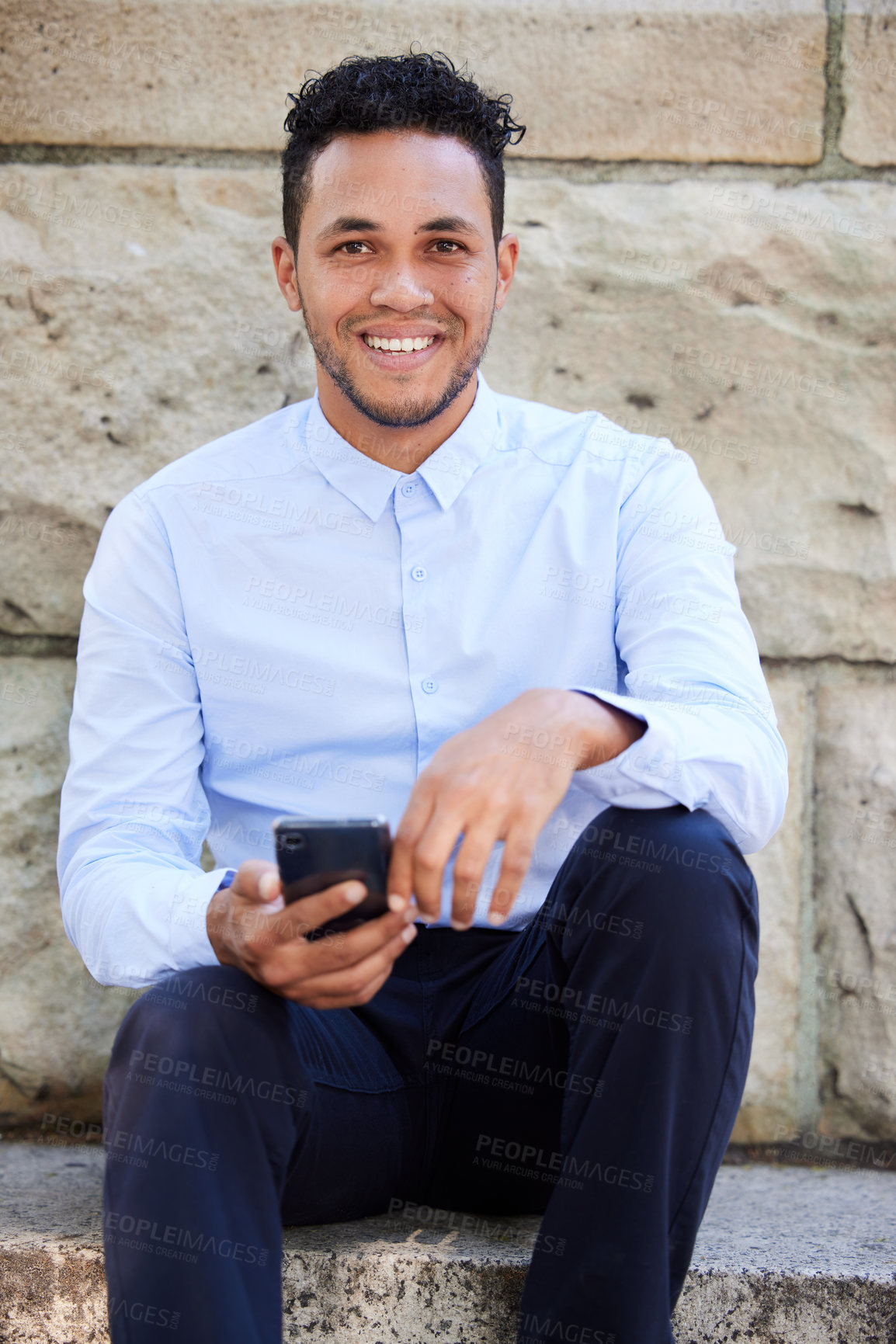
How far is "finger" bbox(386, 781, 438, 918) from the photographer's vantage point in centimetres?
101

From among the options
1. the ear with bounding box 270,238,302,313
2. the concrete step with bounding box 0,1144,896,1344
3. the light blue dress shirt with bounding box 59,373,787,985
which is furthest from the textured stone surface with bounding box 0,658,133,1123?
the ear with bounding box 270,238,302,313

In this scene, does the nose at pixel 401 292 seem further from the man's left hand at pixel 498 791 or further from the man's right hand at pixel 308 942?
the man's right hand at pixel 308 942

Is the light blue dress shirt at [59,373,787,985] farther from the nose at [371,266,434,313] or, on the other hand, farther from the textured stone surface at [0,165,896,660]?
the textured stone surface at [0,165,896,660]

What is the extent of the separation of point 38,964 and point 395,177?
1295mm

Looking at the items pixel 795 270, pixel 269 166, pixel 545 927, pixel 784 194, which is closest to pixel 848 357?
pixel 795 270

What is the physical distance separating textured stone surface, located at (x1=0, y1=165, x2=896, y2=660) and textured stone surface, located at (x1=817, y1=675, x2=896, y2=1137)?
0.12 metres

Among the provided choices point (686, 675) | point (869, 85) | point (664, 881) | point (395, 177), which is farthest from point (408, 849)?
point (869, 85)

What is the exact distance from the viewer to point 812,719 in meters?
1.81

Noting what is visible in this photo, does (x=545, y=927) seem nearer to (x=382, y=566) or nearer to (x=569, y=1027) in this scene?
(x=569, y=1027)

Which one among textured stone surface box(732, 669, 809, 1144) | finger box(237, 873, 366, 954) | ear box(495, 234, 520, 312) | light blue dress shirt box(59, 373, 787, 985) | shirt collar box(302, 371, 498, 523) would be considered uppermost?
ear box(495, 234, 520, 312)

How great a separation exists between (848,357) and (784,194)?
0.95 ft

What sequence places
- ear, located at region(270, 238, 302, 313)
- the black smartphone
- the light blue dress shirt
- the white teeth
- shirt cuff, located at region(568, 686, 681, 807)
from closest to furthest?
the black smartphone → shirt cuff, located at region(568, 686, 681, 807) → the light blue dress shirt → the white teeth → ear, located at region(270, 238, 302, 313)

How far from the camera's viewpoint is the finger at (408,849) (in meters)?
1.01

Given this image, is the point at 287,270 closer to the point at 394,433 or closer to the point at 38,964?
the point at 394,433
